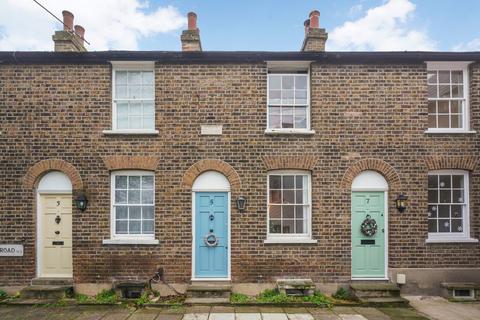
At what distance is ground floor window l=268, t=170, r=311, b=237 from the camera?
828 cm

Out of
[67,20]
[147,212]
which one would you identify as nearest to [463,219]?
[147,212]

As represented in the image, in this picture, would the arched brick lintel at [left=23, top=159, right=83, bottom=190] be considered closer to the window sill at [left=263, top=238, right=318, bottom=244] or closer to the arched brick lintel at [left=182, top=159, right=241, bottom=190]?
the arched brick lintel at [left=182, top=159, right=241, bottom=190]

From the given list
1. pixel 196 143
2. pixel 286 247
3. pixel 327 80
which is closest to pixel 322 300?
pixel 286 247

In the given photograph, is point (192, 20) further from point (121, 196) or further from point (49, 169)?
point (49, 169)

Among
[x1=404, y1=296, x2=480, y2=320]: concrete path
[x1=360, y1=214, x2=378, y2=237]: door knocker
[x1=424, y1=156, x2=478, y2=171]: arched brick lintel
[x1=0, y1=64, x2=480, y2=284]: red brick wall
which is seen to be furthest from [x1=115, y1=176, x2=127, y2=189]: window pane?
[x1=424, y1=156, x2=478, y2=171]: arched brick lintel

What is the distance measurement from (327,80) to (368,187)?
308 centimetres

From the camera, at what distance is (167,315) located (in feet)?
22.2

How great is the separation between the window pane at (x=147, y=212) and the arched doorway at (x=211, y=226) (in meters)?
1.15

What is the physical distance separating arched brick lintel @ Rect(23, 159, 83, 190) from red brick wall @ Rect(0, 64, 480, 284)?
0.13 metres

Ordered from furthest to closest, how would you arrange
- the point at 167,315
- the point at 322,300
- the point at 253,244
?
the point at 253,244 < the point at 322,300 < the point at 167,315

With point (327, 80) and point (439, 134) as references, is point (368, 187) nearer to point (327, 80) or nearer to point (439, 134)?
point (439, 134)

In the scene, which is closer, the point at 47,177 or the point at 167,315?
the point at 167,315

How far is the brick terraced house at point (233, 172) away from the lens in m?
8.02

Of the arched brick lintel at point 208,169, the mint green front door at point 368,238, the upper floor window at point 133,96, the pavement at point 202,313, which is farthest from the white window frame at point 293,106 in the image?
the pavement at point 202,313
